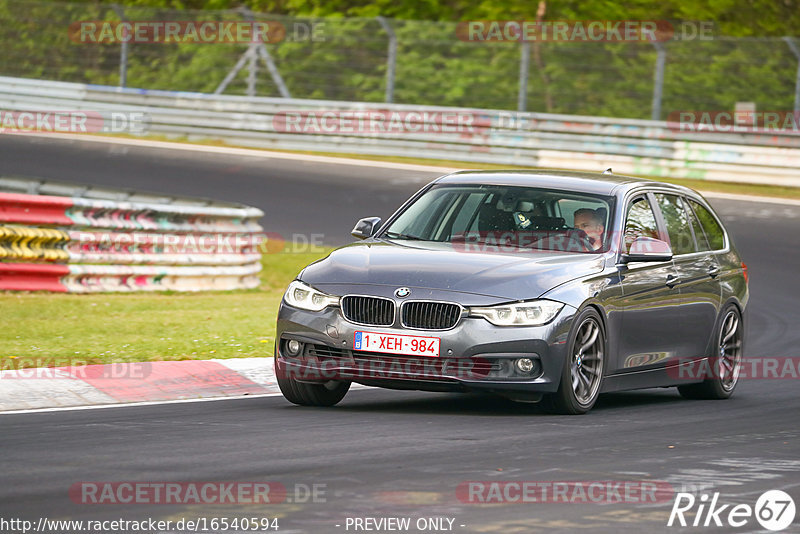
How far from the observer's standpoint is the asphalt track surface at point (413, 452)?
617cm

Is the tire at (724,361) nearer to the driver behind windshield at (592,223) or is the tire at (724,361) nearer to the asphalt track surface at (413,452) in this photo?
the asphalt track surface at (413,452)

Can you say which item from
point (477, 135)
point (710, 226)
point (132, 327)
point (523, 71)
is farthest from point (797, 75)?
point (132, 327)

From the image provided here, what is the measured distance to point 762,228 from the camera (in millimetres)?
22672

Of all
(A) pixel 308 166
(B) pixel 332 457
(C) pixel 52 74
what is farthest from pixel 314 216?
(B) pixel 332 457

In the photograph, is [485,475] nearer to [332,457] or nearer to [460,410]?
[332,457]

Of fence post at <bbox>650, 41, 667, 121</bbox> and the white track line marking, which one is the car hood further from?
fence post at <bbox>650, 41, 667, 121</bbox>

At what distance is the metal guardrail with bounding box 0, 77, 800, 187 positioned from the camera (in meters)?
27.1

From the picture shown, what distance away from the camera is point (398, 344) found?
8836mm

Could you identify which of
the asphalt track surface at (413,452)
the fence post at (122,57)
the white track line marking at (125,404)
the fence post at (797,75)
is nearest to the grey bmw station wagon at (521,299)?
the asphalt track surface at (413,452)

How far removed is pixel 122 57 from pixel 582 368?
79.6 ft

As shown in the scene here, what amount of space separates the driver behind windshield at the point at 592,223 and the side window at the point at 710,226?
168cm

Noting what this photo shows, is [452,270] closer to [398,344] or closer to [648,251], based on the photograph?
[398,344]

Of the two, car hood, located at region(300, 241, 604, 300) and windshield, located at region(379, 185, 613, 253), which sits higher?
windshield, located at region(379, 185, 613, 253)

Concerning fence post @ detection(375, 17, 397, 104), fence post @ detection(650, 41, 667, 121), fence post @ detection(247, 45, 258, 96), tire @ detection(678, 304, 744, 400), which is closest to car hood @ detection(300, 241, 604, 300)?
tire @ detection(678, 304, 744, 400)
